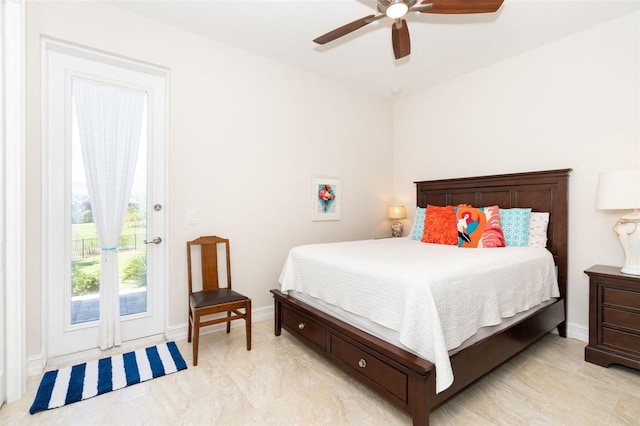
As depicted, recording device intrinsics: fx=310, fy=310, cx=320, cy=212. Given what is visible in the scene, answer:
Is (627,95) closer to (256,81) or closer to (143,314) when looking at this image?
(256,81)

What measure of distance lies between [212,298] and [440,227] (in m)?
2.32

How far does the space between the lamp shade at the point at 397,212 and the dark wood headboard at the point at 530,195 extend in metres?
0.59

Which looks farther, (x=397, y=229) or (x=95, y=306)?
(x=397, y=229)

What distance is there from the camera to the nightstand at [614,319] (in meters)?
2.18

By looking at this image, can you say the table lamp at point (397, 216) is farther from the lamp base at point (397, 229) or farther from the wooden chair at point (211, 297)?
the wooden chair at point (211, 297)

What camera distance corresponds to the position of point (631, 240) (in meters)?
2.26

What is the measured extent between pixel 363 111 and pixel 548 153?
2166mm

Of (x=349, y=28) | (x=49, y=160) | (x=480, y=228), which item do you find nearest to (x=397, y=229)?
(x=480, y=228)

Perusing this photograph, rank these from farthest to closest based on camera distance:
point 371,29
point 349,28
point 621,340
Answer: point 371,29, point 621,340, point 349,28

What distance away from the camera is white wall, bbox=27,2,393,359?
2.29 meters

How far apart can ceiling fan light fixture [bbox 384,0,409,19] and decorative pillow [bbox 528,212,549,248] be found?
7.31ft

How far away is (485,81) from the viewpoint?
348 cm

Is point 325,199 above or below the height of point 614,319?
above

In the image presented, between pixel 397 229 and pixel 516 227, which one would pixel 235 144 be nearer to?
pixel 397 229
